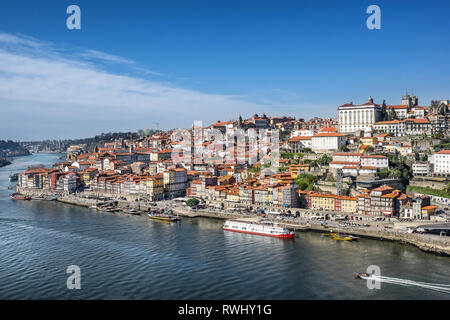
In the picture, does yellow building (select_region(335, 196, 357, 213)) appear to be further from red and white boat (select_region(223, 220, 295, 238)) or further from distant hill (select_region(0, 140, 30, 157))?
distant hill (select_region(0, 140, 30, 157))

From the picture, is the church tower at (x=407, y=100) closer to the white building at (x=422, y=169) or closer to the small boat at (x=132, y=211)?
the white building at (x=422, y=169)

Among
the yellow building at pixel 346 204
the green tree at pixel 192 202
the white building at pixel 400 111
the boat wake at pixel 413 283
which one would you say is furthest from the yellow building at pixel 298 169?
the white building at pixel 400 111

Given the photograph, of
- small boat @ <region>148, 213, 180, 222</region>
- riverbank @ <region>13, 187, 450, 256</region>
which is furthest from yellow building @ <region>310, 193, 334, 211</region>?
small boat @ <region>148, 213, 180, 222</region>

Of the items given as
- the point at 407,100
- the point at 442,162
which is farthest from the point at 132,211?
the point at 407,100

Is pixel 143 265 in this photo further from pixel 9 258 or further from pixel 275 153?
pixel 275 153

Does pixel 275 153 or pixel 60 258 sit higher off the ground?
pixel 275 153

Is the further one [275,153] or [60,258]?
[275,153]
